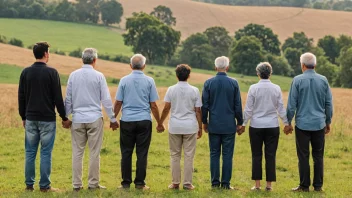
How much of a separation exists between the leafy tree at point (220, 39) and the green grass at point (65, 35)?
16.2m

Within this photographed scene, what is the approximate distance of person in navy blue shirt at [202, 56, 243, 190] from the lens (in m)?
9.56

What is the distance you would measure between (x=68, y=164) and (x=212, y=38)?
86.2 metres

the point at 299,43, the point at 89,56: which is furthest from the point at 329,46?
the point at 89,56

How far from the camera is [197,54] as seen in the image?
8594cm

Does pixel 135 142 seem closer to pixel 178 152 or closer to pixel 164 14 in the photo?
pixel 178 152

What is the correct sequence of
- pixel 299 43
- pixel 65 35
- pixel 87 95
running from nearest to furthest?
pixel 87 95
pixel 65 35
pixel 299 43

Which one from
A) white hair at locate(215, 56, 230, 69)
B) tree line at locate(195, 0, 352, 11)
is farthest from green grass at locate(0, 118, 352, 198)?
tree line at locate(195, 0, 352, 11)

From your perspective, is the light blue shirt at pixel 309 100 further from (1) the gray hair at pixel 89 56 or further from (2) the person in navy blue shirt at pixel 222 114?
(1) the gray hair at pixel 89 56

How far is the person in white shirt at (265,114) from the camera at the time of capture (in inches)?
379

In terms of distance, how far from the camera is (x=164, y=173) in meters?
12.9

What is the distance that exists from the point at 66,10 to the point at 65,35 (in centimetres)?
1518

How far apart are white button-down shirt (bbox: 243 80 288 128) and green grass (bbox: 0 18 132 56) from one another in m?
71.7

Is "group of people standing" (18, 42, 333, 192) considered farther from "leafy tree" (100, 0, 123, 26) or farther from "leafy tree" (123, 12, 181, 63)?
"leafy tree" (100, 0, 123, 26)

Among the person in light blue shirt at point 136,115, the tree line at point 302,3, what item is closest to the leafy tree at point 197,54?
the person in light blue shirt at point 136,115
